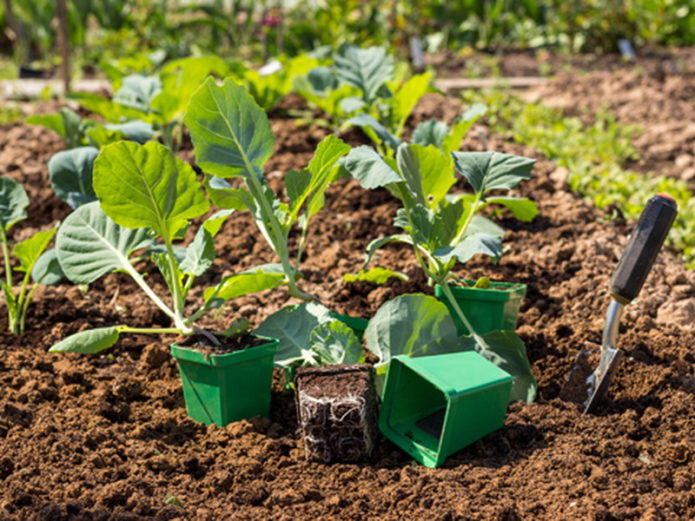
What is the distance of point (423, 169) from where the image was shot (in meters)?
2.48

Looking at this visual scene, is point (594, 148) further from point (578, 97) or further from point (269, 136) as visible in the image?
point (269, 136)

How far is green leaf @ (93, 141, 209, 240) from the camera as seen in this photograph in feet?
6.97

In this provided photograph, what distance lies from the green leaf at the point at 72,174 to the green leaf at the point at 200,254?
2.94ft

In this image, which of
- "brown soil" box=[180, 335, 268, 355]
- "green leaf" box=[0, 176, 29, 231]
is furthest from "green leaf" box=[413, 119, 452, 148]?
"green leaf" box=[0, 176, 29, 231]

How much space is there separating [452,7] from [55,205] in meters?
5.98

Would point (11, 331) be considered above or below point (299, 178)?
below

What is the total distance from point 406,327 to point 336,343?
0.19m

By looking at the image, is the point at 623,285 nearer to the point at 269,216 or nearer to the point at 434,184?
the point at 434,184

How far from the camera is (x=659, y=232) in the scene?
6.48ft

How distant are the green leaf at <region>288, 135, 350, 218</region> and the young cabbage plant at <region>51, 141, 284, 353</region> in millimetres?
215

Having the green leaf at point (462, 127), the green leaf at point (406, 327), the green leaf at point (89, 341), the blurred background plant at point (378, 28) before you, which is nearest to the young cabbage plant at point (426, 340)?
the green leaf at point (406, 327)

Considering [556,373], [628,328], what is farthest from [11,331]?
Answer: [628,328]

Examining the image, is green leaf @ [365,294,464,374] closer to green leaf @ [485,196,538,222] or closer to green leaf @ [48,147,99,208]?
green leaf @ [485,196,538,222]

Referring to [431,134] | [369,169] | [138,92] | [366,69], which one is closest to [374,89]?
[366,69]
